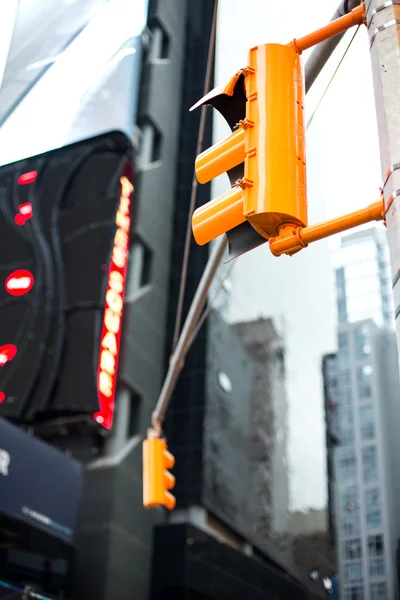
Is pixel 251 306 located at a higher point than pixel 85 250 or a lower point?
higher

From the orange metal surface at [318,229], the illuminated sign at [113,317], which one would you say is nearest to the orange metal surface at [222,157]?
the orange metal surface at [318,229]

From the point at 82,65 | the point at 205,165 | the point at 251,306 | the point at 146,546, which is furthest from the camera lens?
the point at 251,306

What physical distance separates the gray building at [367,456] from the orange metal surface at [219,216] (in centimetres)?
10014

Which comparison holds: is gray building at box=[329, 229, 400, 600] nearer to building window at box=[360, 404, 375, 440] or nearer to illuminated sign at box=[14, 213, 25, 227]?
building window at box=[360, 404, 375, 440]

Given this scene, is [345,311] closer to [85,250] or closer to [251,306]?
[251,306]

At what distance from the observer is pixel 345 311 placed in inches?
6132

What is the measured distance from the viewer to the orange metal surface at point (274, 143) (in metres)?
4.68

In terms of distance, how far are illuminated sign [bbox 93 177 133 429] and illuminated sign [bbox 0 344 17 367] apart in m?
2.92

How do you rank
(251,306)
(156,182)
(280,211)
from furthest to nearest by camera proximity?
(251,306) < (156,182) < (280,211)

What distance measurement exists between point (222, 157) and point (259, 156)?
455 millimetres

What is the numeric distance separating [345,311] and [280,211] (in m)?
153

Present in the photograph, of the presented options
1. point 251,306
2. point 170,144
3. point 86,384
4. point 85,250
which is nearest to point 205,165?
point 86,384

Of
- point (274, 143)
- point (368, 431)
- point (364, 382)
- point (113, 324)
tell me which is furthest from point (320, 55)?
point (364, 382)

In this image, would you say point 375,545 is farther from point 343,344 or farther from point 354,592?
point 343,344
